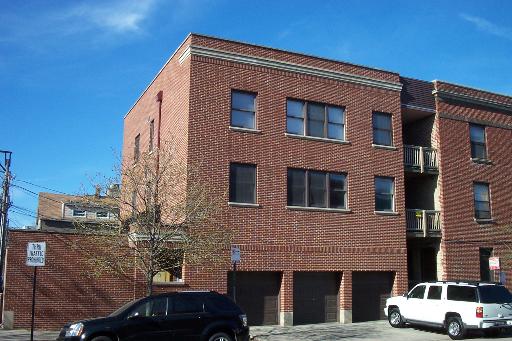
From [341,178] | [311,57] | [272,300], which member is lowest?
[272,300]

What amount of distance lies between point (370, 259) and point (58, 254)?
40.3ft

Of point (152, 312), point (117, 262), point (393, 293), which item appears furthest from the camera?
point (393, 293)

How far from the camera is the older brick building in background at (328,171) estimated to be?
74.4 feet

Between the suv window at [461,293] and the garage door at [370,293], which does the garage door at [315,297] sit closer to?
the garage door at [370,293]

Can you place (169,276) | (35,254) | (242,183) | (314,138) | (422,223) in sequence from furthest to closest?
(422,223) → (314,138) → (242,183) → (169,276) → (35,254)

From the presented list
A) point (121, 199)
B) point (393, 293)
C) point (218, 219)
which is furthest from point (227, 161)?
point (393, 293)

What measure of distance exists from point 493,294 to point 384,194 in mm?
7848

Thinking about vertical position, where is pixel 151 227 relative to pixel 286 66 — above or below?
below

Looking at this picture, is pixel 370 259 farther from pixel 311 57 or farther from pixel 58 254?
pixel 58 254

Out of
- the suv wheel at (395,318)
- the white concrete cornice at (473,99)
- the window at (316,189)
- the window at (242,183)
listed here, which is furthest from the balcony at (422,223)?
the window at (242,183)

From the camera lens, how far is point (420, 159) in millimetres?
27188

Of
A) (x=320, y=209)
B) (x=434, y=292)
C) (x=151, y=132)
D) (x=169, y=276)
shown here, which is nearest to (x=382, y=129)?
(x=320, y=209)

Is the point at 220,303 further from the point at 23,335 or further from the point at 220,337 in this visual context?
the point at 23,335

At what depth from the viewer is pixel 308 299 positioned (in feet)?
77.8
